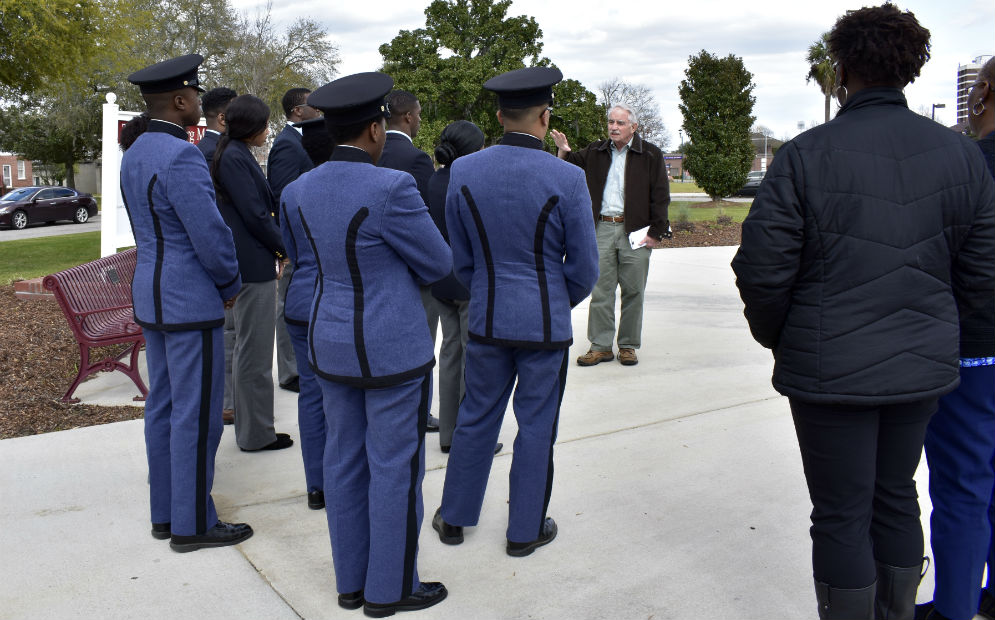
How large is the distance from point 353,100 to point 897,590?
7.62 feet

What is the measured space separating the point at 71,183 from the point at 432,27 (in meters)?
24.1

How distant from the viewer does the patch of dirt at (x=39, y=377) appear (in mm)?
5309

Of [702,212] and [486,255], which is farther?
[702,212]

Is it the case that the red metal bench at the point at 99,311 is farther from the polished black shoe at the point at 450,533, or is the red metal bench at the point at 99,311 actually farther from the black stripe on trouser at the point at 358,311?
the black stripe on trouser at the point at 358,311

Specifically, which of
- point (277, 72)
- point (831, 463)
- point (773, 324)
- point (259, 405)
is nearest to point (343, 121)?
point (773, 324)

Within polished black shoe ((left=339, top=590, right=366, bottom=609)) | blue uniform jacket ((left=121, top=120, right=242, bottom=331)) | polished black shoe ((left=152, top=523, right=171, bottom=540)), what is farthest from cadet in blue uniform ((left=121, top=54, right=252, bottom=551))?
polished black shoe ((left=339, top=590, right=366, bottom=609))

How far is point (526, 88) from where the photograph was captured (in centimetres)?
326

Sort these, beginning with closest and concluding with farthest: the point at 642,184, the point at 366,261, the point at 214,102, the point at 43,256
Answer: the point at 366,261 < the point at 214,102 < the point at 642,184 < the point at 43,256

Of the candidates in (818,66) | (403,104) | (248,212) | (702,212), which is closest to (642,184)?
(403,104)

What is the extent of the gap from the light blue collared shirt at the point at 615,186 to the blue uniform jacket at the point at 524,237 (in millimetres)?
3352

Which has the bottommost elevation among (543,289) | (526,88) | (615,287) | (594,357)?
(594,357)

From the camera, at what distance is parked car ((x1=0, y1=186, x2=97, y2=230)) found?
88.4ft

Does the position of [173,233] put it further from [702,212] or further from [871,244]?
[702,212]

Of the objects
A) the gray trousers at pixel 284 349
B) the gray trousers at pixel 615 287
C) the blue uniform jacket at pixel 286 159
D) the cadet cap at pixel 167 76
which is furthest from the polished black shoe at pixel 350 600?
the gray trousers at pixel 615 287
